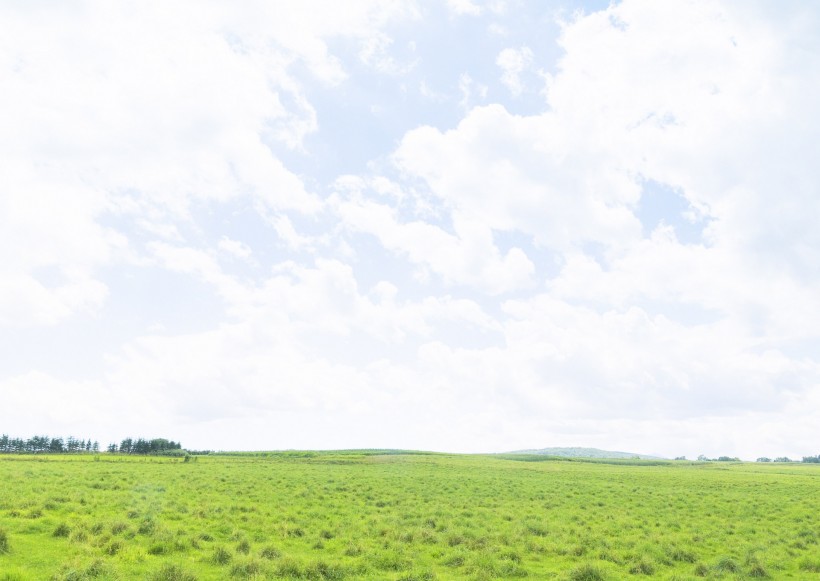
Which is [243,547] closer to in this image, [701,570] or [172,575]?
[172,575]

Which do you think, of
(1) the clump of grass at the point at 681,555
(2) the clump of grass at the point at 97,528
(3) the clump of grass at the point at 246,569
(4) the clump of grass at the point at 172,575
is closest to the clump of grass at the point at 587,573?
(1) the clump of grass at the point at 681,555

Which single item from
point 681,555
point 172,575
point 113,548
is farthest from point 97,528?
point 681,555

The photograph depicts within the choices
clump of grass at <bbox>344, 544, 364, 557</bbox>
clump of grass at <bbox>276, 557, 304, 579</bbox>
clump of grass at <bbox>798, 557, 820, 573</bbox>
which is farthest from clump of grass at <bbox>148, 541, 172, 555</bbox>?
clump of grass at <bbox>798, 557, 820, 573</bbox>

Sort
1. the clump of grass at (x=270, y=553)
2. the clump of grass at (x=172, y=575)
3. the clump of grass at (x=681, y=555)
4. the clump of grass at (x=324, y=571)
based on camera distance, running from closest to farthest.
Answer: the clump of grass at (x=172, y=575) < the clump of grass at (x=324, y=571) < the clump of grass at (x=270, y=553) < the clump of grass at (x=681, y=555)

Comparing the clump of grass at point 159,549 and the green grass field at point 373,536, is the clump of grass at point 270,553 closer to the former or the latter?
the green grass field at point 373,536

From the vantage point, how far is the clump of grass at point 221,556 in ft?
52.6

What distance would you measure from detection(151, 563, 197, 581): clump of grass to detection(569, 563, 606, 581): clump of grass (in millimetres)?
11352

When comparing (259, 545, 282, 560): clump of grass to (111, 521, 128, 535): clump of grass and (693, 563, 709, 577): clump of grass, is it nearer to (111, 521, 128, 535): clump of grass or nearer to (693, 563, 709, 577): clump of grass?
(111, 521, 128, 535): clump of grass

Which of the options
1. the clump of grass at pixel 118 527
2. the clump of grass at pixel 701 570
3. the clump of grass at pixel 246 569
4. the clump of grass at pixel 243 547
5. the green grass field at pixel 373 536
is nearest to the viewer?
the clump of grass at pixel 246 569

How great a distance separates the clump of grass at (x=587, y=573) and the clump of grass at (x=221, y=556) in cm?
1088

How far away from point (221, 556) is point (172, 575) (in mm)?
2652

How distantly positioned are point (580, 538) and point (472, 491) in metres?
18.9

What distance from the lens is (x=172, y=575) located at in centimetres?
1381

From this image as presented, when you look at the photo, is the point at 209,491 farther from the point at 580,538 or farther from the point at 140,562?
the point at 580,538
